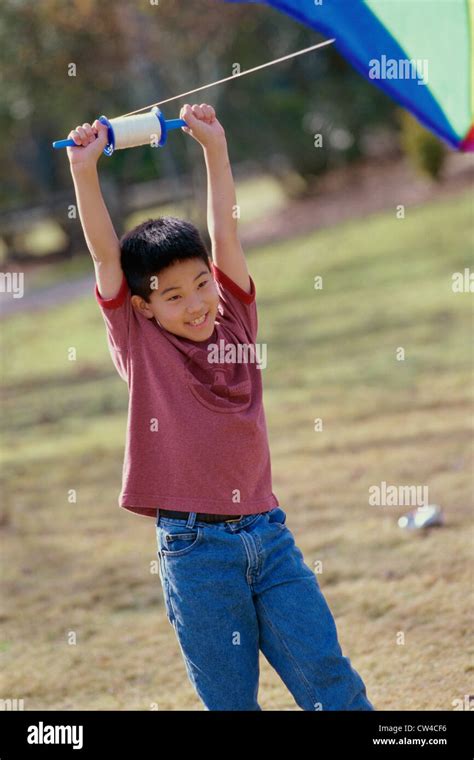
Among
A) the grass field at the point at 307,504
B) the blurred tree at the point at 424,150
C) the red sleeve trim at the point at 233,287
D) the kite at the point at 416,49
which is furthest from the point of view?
the blurred tree at the point at 424,150

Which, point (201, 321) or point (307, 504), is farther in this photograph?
point (307, 504)

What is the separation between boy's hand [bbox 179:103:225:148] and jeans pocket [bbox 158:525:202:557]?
1033 mm

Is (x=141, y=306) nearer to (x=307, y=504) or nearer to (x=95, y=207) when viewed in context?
(x=95, y=207)

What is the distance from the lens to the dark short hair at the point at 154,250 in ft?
9.74

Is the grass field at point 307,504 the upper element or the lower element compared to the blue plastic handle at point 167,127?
lower

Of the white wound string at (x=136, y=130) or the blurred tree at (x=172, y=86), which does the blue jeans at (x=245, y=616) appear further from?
the blurred tree at (x=172, y=86)

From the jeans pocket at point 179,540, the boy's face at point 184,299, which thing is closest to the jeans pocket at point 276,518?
the jeans pocket at point 179,540

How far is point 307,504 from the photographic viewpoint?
19.7ft

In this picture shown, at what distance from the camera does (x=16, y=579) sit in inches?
215

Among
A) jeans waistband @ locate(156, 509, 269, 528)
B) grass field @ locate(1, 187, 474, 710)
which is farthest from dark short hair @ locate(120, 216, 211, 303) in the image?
grass field @ locate(1, 187, 474, 710)

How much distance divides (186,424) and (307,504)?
125 inches

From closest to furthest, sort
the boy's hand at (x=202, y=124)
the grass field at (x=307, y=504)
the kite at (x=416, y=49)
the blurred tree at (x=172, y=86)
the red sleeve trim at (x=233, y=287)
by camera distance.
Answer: the boy's hand at (x=202, y=124)
the red sleeve trim at (x=233, y=287)
the kite at (x=416, y=49)
the grass field at (x=307, y=504)
the blurred tree at (x=172, y=86)

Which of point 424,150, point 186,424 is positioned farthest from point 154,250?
point 424,150

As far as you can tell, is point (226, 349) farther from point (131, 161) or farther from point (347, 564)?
point (131, 161)
